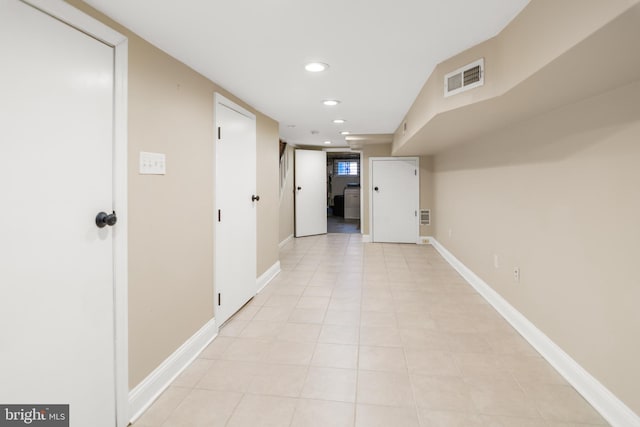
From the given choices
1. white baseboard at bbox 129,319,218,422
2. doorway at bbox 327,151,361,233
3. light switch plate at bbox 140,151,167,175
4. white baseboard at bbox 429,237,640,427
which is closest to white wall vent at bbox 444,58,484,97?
white baseboard at bbox 429,237,640,427

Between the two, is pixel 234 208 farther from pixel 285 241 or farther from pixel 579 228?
pixel 285 241

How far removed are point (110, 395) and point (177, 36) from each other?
192cm

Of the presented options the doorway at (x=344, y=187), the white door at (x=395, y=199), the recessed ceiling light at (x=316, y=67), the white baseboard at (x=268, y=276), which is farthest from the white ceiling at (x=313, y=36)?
the doorway at (x=344, y=187)

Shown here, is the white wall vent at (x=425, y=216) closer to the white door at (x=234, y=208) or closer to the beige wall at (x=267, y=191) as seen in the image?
the beige wall at (x=267, y=191)

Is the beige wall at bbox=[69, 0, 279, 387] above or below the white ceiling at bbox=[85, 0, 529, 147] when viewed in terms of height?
below

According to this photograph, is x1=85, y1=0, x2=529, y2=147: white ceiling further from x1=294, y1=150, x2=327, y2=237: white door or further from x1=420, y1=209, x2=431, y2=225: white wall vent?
x1=294, y1=150, x2=327, y2=237: white door

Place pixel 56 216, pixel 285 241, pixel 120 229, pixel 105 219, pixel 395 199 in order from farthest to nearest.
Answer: pixel 285 241 < pixel 395 199 < pixel 120 229 < pixel 105 219 < pixel 56 216

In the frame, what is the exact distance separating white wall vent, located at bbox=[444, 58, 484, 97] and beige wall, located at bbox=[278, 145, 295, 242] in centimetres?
446

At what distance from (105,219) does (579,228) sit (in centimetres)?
258

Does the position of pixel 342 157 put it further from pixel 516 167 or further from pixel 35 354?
pixel 35 354

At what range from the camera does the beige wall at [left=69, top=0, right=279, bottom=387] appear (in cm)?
178

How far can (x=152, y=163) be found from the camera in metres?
1.91

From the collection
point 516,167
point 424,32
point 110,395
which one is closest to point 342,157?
point 516,167

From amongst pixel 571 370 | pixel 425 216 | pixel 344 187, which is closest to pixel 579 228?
pixel 571 370
